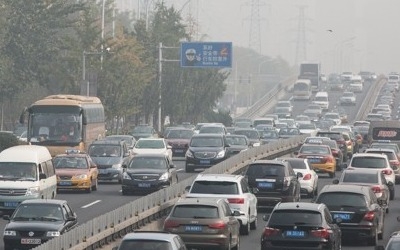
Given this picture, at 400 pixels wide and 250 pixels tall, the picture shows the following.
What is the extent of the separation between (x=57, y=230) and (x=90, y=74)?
7039 centimetres

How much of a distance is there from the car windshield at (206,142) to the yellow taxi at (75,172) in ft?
43.0

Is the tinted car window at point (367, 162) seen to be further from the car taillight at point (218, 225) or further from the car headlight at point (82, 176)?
the car taillight at point (218, 225)

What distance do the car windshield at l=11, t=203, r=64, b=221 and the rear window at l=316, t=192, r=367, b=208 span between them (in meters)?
6.54

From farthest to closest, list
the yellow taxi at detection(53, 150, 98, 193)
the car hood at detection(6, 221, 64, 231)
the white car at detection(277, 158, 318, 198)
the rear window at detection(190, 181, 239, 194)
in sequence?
1. the yellow taxi at detection(53, 150, 98, 193)
2. the white car at detection(277, 158, 318, 198)
3. the rear window at detection(190, 181, 239, 194)
4. the car hood at detection(6, 221, 64, 231)

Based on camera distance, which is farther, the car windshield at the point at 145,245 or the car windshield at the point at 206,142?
the car windshield at the point at 206,142

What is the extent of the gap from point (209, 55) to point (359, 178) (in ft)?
222

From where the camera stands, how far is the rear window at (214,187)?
3847 centimetres

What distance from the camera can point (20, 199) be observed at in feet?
143

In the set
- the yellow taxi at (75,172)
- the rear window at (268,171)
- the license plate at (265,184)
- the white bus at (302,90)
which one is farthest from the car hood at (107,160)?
the white bus at (302,90)

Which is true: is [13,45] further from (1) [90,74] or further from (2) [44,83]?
(1) [90,74]

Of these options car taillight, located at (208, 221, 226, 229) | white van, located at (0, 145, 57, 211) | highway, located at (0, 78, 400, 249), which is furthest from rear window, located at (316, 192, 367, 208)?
white van, located at (0, 145, 57, 211)

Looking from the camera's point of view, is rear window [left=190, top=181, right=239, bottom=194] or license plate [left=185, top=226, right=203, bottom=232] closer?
license plate [left=185, top=226, right=203, bottom=232]

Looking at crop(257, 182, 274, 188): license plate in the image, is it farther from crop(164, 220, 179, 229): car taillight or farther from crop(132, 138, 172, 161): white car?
crop(132, 138, 172, 161): white car

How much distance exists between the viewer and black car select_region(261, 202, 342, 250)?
3102 cm
